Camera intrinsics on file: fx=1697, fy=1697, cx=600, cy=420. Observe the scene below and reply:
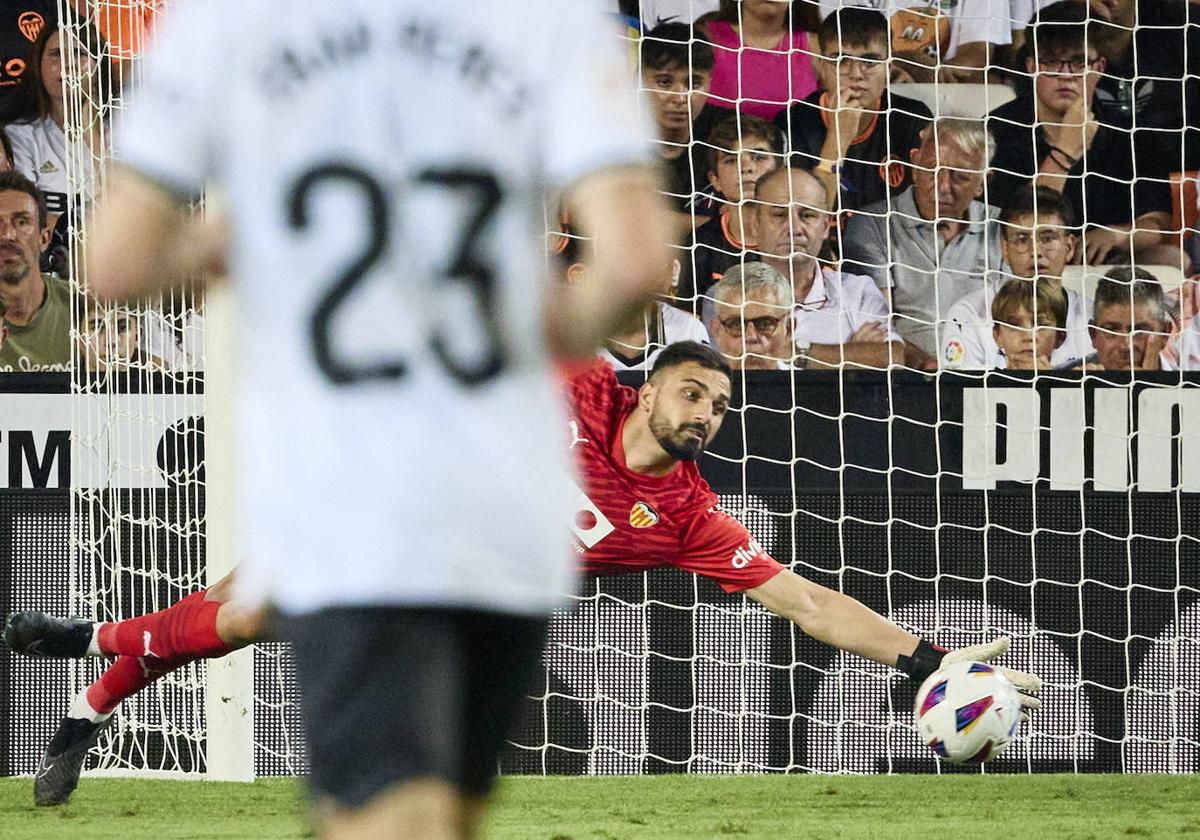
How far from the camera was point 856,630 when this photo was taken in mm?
4945

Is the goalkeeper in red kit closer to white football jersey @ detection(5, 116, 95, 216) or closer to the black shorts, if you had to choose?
white football jersey @ detection(5, 116, 95, 216)

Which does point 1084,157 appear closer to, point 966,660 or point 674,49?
point 674,49

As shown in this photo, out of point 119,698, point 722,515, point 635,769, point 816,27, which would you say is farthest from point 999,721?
point 816,27

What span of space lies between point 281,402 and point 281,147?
0.21 meters

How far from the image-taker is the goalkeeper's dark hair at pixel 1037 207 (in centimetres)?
699

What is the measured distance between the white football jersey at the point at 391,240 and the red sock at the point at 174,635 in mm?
3399

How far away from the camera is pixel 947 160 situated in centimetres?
715

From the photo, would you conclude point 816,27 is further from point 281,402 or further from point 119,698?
point 281,402

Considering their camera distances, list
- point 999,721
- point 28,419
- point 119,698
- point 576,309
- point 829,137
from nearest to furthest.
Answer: point 576,309, point 999,721, point 119,698, point 28,419, point 829,137

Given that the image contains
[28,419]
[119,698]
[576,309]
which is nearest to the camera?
[576,309]

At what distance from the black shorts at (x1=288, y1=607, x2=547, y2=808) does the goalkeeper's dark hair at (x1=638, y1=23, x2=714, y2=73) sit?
5.66 m

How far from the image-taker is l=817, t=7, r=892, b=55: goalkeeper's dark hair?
7176mm

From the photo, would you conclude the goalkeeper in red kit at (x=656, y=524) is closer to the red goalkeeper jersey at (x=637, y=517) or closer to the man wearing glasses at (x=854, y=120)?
the red goalkeeper jersey at (x=637, y=517)

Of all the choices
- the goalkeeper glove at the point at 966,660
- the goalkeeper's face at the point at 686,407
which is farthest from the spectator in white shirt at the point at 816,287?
the goalkeeper glove at the point at 966,660
